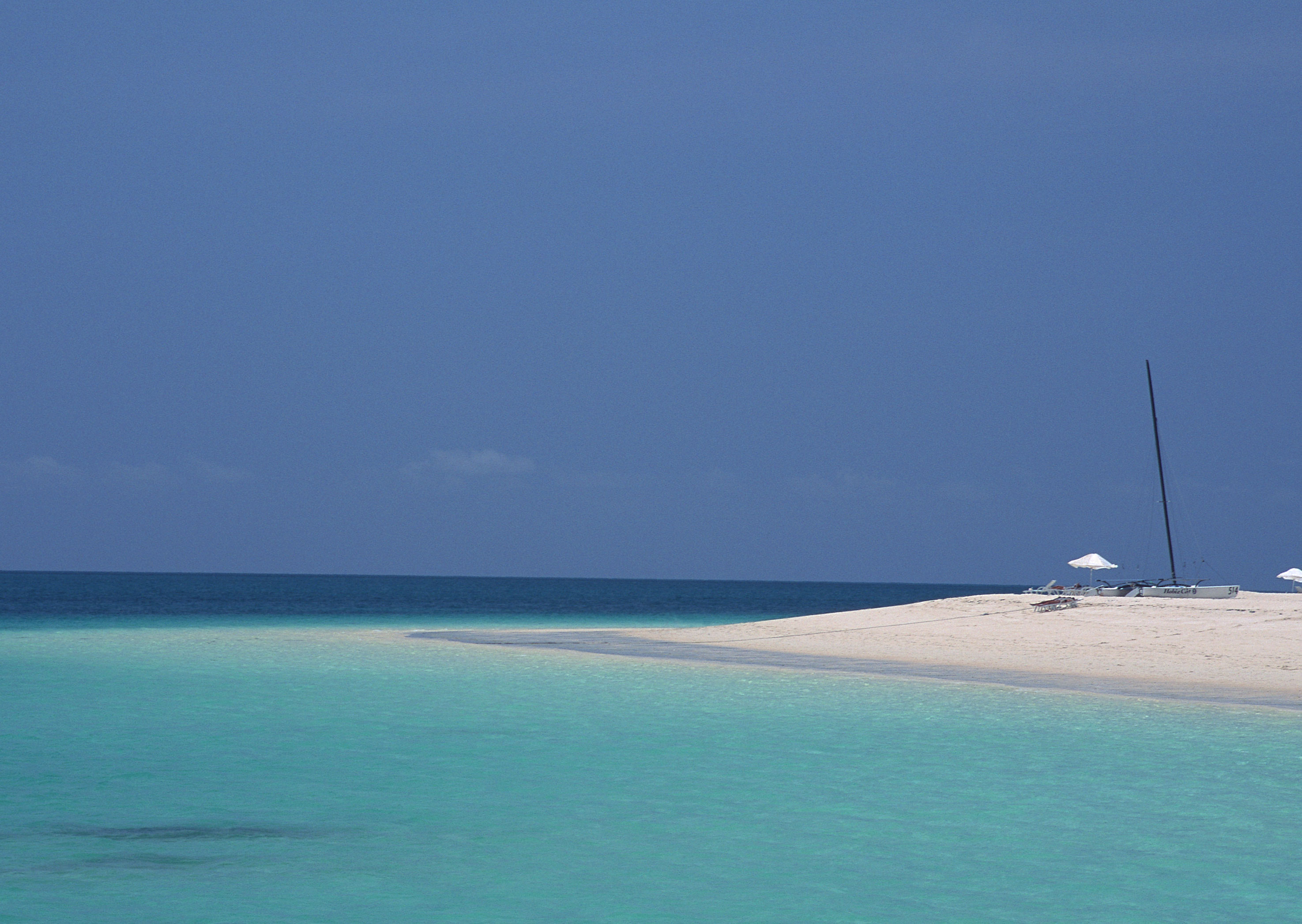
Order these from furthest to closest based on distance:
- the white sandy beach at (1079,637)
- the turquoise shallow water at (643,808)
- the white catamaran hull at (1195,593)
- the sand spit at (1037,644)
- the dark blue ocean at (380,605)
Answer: the dark blue ocean at (380,605) < the white catamaran hull at (1195,593) < the white sandy beach at (1079,637) < the sand spit at (1037,644) < the turquoise shallow water at (643,808)

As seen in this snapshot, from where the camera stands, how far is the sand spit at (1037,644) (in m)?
26.0

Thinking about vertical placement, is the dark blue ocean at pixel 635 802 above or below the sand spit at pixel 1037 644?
below

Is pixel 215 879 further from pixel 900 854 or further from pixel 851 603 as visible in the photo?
pixel 851 603

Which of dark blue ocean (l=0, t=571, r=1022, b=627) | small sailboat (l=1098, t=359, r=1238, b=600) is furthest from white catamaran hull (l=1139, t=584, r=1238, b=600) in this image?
dark blue ocean (l=0, t=571, r=1022, b=627)

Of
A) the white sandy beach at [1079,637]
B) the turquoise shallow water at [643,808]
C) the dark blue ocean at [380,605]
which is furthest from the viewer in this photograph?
the dark blue ocean at [380,605]

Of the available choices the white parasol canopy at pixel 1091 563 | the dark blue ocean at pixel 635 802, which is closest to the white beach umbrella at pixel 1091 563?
the white parasol canopy at pixel 1091 563

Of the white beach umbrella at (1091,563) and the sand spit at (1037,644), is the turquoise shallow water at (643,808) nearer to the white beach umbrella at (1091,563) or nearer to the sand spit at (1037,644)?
the sand spit at (1037,644)

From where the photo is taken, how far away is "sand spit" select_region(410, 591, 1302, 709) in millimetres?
25984

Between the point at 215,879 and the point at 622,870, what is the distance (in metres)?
3.30

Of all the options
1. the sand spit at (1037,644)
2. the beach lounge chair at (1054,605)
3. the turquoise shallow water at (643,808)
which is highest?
the beach lounge chair at (1054,605)

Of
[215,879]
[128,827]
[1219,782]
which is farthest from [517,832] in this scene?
[1219,782]

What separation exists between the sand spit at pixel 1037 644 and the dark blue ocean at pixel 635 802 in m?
3.02

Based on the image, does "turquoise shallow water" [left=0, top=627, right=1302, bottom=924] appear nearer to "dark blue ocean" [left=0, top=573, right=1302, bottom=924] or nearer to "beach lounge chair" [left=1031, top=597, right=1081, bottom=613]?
"dark blue ocean" [left=0, top=573, right=1302, bottom=924]

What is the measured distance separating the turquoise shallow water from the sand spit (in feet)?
13.2
